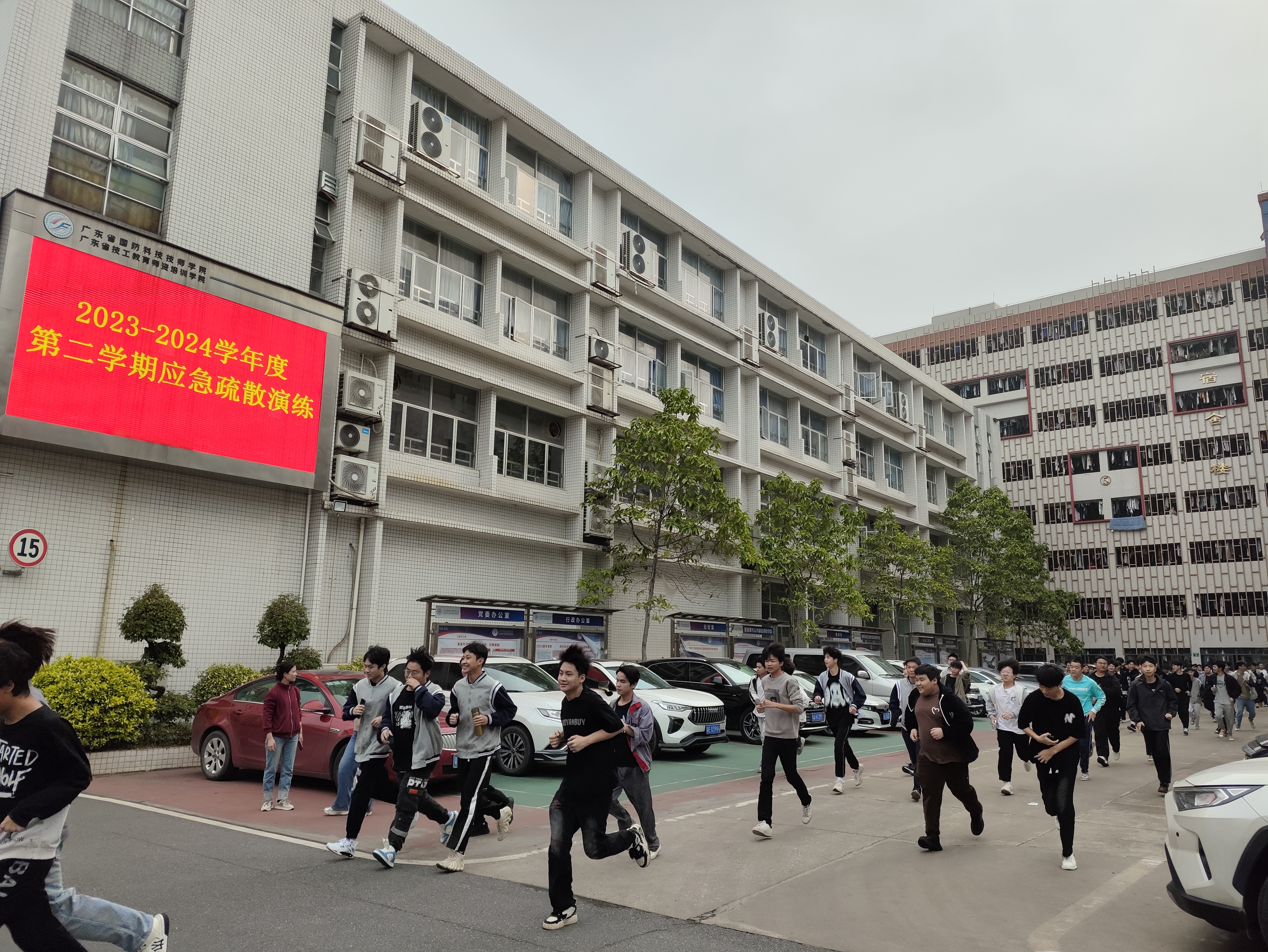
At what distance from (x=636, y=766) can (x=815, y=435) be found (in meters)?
29.8

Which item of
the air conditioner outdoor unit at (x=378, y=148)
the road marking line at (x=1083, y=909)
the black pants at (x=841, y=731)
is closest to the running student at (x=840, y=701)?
the black pants at (x=841, y=731)

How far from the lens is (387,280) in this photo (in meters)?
18.5

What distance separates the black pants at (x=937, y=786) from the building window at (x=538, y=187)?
1837 centimetres

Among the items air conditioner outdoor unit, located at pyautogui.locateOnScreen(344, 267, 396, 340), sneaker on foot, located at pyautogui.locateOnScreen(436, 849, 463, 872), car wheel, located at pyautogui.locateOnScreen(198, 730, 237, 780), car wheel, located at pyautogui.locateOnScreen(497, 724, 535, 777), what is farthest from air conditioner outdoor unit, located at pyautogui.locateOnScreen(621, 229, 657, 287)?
sneaker on foot, located at pyautogui.locateOnScreen(436, 849, 463, 872)

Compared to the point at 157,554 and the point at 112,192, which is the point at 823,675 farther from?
the point at 112,192

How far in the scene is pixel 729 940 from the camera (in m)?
5.10

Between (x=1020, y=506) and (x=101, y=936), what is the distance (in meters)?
56.8

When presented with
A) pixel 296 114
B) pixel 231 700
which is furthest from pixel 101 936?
pixel 296 114

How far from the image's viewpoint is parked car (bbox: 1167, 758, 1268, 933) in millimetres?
4469

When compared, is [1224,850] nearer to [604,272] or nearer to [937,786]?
[937,786]

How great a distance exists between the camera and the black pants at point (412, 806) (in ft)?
22.2

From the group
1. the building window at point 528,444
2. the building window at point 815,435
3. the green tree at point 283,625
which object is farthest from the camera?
the building window at point 815,435

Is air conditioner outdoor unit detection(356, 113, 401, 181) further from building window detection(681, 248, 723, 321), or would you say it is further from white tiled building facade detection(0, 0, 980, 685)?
building window detection(681, 248, 723, 321)

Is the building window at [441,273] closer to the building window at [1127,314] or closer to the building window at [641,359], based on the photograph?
the building window at [641,359]
